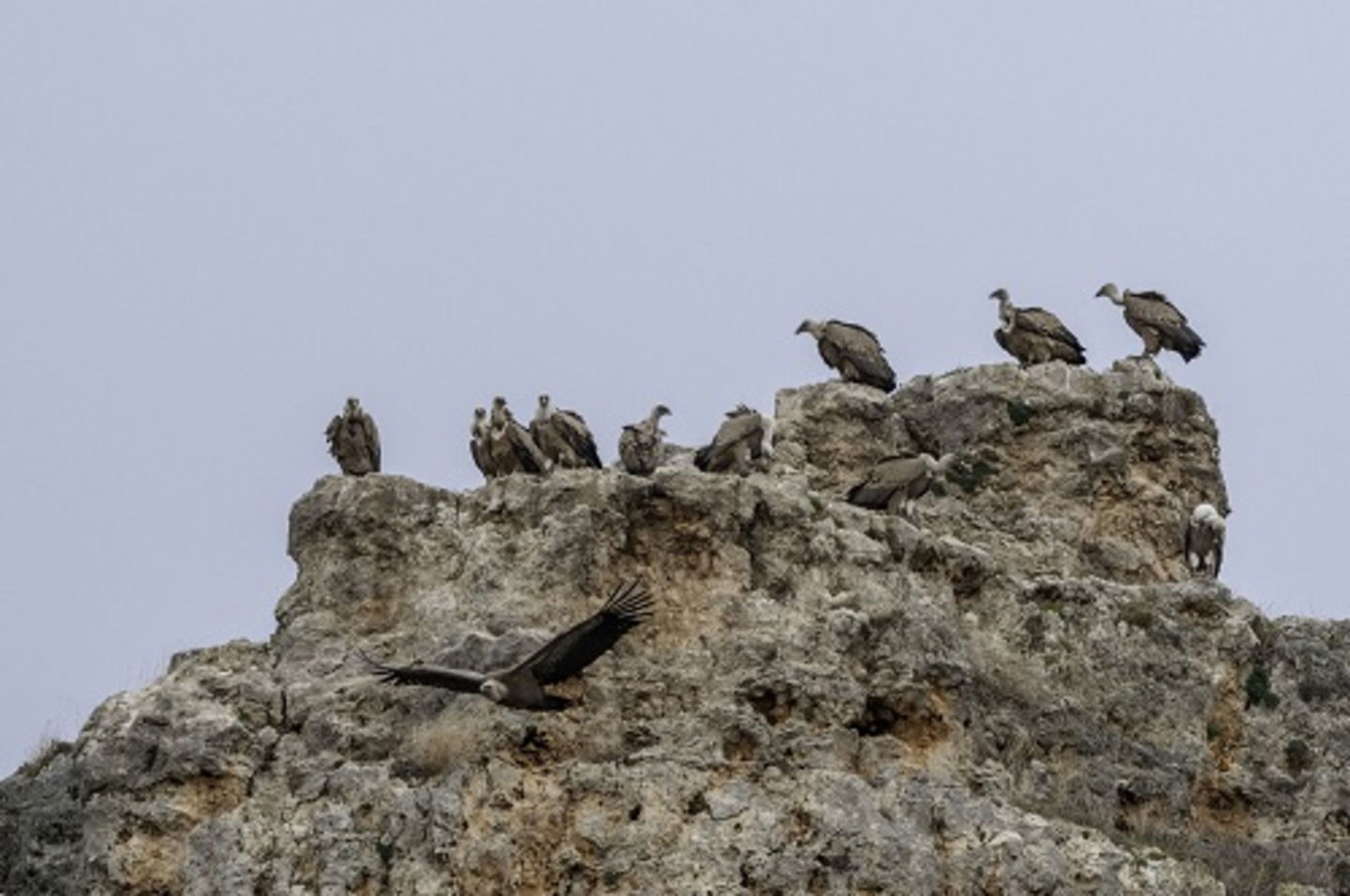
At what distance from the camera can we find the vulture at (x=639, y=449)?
3834cm

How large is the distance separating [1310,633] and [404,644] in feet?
32.8

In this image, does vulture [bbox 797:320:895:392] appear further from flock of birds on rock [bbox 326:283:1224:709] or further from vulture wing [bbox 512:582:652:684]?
vulture wing [bbox 512:582:652:684]

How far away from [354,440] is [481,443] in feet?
5.05

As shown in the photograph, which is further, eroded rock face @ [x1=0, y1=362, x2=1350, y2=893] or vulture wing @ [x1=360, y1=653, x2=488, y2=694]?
vulture wing @ [x1=360, y1=653, x2=488, y2=694]

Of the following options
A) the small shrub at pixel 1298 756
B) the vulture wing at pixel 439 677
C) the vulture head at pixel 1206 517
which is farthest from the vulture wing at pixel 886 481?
the vulture wing at pixel 439 677

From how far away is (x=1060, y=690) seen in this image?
3694 cm

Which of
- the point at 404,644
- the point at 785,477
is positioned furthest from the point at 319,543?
the point at 785,477

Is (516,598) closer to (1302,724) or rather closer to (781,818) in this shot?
(781,818)

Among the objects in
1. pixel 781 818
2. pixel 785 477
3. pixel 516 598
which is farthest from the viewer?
pixel 785 477

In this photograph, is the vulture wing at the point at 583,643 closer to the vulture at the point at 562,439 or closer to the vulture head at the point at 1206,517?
the vulture at the point at 562,439

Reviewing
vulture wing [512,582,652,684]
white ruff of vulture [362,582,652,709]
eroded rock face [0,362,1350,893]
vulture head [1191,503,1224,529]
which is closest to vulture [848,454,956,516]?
eroded rock face [0,362,1350,893]

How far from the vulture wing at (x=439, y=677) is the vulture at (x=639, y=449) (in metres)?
4.36

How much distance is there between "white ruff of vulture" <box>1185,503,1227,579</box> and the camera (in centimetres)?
3966

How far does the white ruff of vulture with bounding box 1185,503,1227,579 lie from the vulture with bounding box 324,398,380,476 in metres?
9.16
